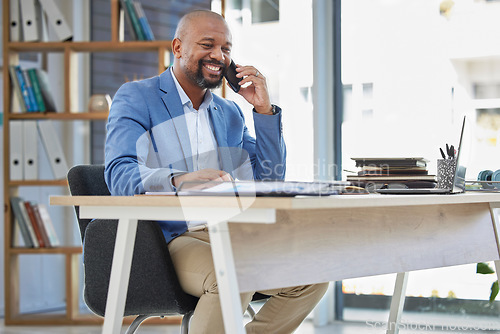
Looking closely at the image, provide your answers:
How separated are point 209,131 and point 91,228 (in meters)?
0.61

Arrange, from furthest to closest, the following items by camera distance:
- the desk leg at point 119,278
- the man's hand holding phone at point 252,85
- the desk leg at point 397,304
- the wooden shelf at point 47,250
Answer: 1. the wooden shelf at point 47,250
2. the desk leg at point 397,304
3. the man's hand holding phone at point 252,85
4. the desk leg at point 119,278

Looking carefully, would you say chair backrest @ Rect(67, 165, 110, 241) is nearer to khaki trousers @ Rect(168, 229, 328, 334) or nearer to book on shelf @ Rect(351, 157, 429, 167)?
khaki trousers @ Rect(168, 229, 328, 334)

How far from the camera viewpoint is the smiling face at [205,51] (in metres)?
2.29

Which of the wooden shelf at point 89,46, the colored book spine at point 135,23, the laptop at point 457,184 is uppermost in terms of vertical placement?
the colored book spine at point 135,23

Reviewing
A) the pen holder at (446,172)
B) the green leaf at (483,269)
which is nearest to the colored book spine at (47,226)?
the green leaf at (483,269)

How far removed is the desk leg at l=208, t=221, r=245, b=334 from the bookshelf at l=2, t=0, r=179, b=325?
2492 millimetres

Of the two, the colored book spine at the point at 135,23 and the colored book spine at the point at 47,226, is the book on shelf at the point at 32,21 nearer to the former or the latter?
the colored book spine at the point at 135,23

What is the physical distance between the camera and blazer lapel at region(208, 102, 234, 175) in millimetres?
2330

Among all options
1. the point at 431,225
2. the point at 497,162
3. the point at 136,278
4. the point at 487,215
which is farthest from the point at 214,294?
the point at 497,162

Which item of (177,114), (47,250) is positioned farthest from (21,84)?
(177,114)

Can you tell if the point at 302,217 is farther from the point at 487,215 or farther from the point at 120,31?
the point at 120,31

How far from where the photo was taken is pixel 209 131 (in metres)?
2.34

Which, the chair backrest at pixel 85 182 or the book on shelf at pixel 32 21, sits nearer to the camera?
the chair backrest at pixel 85 182

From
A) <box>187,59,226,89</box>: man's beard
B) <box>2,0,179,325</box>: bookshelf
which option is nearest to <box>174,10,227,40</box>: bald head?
<box>187,59,226,89</box>: man's beard
